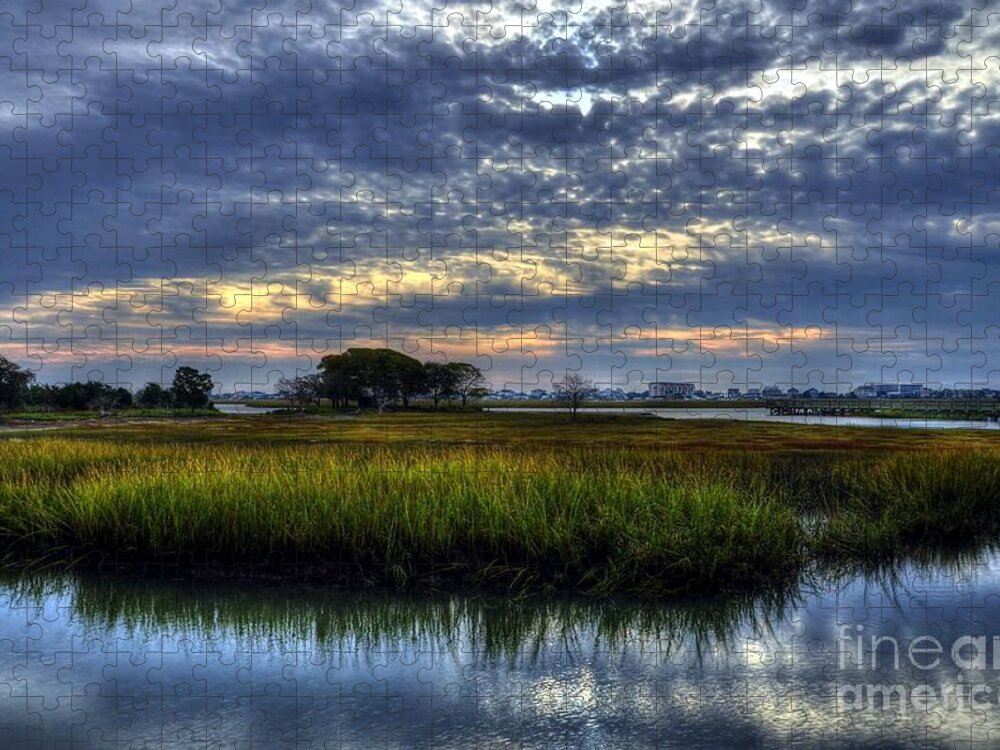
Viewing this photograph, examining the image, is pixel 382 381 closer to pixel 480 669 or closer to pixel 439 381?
pixel 439 381

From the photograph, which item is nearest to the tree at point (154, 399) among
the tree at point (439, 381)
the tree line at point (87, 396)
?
the tree line at point (87, 396)

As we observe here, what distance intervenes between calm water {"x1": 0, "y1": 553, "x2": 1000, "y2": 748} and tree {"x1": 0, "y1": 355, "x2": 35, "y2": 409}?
3409 cm

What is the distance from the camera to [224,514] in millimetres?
13203

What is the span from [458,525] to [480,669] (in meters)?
4.68

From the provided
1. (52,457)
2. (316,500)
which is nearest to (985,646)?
(316,500)

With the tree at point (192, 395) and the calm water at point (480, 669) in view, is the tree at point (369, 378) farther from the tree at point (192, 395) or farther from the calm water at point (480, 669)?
the calm water at point (480, 669)

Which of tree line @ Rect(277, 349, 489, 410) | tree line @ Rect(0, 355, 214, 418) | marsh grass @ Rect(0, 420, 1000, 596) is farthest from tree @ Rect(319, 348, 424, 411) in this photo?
marsh grass @ Rect(0, 420, 1000, 596)

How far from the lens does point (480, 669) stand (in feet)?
26.4

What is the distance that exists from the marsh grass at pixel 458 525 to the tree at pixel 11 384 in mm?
27818

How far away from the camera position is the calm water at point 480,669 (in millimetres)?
A: 6340

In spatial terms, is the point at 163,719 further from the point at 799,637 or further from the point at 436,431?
the point at 436,431

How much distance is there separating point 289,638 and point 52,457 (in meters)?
13.9

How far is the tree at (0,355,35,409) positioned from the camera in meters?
40.8

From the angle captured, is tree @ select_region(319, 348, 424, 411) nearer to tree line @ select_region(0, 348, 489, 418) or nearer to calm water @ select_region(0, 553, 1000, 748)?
tree line @ select_region(0, 348, 489, 418)
